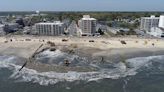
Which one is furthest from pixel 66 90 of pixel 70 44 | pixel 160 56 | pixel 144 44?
pixel 144 44

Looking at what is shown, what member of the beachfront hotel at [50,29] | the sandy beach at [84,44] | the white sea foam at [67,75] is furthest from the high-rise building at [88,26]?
the white sea foam at [67,75]

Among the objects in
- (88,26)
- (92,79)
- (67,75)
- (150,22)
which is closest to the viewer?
(92,79)

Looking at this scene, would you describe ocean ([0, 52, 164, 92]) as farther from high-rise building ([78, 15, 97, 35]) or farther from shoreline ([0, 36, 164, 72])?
high-rise building ([78, 15, 97, 35])

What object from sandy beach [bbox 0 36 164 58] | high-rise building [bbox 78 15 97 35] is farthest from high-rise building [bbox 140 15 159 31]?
high-rise building [bbox 78 15 97 35]

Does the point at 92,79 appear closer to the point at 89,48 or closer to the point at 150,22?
the point at 89,48

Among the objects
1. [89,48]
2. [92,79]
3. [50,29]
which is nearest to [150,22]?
[50,29]

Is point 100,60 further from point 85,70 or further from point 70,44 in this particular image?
point 70,44

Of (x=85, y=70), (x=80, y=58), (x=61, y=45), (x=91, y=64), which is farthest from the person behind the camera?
(x=61, y=45)

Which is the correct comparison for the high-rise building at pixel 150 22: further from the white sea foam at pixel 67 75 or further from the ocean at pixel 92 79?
the white sea foam at pixel 67 75
